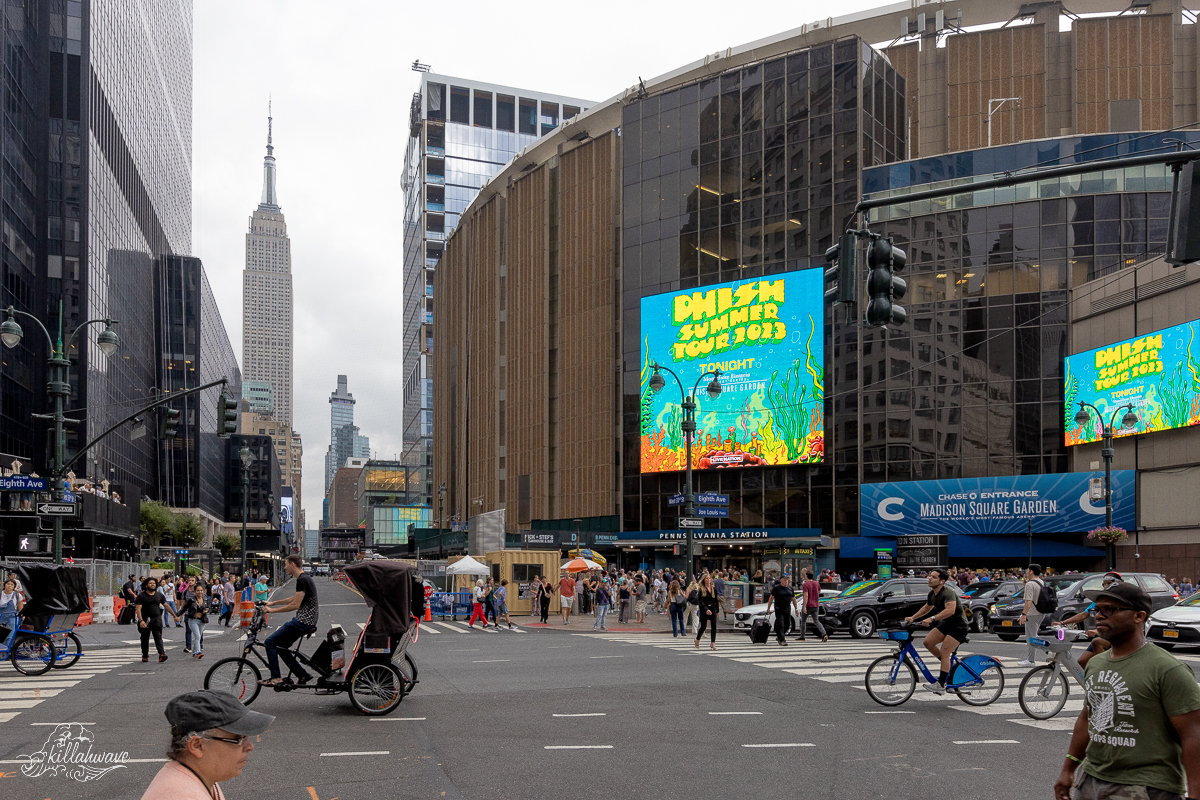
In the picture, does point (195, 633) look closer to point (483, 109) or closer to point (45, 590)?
point (45, 590)

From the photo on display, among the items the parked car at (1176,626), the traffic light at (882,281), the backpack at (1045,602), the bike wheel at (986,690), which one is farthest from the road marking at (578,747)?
the parked car at (1176,626)

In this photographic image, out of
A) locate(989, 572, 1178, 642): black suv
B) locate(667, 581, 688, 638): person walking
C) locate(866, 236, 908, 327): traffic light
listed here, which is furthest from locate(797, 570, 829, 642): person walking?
locate(866, 236, 908, 327): traffic light

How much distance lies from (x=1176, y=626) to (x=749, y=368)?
35816 millimetres

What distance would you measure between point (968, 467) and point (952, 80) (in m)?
26.4

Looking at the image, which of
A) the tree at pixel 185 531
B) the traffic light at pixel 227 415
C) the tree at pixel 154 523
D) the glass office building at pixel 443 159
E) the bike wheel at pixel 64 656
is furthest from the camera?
the glass office building at pixel 443 159

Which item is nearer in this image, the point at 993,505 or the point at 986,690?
the point at 986,690

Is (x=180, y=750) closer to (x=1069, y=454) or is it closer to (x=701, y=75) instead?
(x=1069, y=454)

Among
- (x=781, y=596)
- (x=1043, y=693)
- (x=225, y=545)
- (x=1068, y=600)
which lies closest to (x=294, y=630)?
(x=1043, y=693)

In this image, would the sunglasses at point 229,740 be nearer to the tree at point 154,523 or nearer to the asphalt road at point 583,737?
the asphalt road at point 583,737

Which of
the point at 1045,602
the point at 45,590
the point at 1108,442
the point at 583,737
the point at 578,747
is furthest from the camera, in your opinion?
the point at 1108,442

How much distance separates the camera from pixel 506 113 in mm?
153750

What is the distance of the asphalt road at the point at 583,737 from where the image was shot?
8469 millimetres

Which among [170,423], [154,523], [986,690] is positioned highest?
[170,423]

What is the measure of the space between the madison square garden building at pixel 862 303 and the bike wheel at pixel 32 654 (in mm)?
28567
